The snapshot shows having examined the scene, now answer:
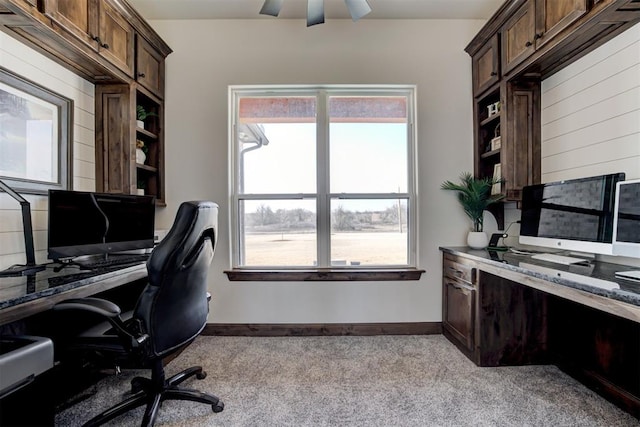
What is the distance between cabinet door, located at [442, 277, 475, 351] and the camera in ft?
7.65

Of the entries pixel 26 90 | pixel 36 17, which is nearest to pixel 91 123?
pixel 26 90

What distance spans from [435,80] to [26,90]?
10.4 ft

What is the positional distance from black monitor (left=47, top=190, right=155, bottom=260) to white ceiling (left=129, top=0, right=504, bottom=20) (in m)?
1.81

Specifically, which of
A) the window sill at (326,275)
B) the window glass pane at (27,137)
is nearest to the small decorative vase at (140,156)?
the window glass pane at (27,137)

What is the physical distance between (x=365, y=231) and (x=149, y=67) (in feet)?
8.20

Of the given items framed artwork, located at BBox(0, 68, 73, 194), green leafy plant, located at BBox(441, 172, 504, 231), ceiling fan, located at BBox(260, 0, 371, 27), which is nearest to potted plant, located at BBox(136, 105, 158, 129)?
framed artwork, located at BBox(0, 68, 73, 194)

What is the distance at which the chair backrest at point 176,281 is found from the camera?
4.66ft

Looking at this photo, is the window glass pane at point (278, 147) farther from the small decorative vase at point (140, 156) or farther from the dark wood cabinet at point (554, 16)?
the dark wood cabinet at point (554, 16)

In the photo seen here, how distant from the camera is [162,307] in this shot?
1453 mm

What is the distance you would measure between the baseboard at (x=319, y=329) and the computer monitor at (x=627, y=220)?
169 cm

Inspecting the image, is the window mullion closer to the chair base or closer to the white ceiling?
the white ceiling

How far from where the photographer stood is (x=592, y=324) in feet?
6.48

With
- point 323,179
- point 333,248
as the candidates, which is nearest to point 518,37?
point 323,179

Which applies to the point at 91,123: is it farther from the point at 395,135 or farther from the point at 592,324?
the point at 592,324
